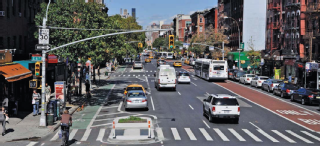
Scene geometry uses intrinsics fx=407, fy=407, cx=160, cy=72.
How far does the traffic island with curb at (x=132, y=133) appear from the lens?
20844 mm

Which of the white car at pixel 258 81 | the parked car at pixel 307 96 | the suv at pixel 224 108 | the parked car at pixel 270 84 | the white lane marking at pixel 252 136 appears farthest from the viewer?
the white car at pixel 258 81

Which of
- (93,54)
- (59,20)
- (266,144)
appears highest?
(59,20)

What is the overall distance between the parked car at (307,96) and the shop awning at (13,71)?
24361 mm

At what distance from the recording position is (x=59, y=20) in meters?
35.8

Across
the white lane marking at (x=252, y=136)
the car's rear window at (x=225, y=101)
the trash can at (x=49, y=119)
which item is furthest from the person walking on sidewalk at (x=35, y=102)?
the white lane marking at (x=252, y=136)

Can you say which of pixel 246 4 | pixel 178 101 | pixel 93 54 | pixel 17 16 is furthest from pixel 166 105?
pixel 246 4

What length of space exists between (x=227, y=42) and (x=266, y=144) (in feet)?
274

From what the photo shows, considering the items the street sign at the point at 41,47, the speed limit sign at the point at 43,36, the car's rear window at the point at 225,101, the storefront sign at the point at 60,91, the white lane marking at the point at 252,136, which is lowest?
the white lane marking at the point at 252,136

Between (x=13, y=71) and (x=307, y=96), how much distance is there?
83.7ft

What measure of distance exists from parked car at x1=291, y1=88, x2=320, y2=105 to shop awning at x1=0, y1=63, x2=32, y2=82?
79.9ft

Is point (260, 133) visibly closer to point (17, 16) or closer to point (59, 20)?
point (59, 20)

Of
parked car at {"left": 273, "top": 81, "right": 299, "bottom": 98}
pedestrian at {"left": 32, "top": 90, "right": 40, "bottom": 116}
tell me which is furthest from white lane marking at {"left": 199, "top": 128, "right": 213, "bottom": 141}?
parked car at {"left": 273, "top": 81, "right": 299, "bottom": 98}

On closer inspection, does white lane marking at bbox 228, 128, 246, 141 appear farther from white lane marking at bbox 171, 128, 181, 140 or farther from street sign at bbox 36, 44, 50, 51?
street sign at bbox 36, 44, 50, 51

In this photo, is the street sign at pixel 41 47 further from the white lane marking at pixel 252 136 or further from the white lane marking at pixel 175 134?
the white lane marking at pixel 252 136
